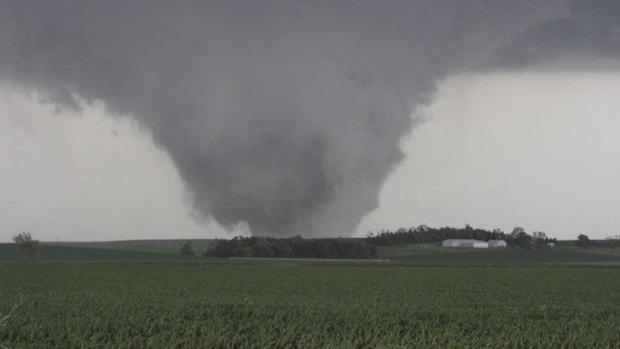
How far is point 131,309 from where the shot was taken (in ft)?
90.1

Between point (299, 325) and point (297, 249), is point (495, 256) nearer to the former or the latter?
point (297, 249)

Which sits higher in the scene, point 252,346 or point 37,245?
point 37,245

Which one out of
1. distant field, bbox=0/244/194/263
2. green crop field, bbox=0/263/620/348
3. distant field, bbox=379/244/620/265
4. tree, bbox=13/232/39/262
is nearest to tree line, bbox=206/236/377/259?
distant field, bbox=379/244/620/265

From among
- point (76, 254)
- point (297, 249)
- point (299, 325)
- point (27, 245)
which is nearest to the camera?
point (299, 325)

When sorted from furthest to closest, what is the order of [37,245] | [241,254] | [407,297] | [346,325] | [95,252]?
[95,252] < [241,254] < [37,245] < [407,297] < [346,325]

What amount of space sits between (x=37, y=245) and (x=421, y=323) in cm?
11925

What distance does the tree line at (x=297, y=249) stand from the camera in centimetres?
15600

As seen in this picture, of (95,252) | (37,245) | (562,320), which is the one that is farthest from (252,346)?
(95,252)

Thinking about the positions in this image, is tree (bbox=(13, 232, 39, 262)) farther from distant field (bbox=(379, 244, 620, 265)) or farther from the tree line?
distant field (bbox=(379, 244, 620, 265))

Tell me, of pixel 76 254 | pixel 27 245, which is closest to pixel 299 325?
pixel 27 245

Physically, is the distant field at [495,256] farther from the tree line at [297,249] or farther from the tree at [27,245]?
the tree at [27,245]

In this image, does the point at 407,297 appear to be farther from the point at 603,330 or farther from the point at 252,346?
the point at 252,346

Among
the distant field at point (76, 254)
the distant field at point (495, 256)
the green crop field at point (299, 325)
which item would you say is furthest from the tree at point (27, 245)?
the green crop field at point (299, 325)

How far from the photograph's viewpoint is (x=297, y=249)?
159 meters
